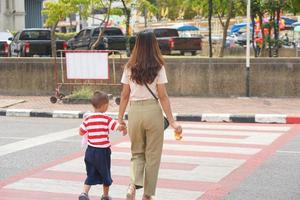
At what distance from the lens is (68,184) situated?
744 cm

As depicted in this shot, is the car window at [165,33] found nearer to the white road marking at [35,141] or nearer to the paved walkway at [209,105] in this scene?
the paved walkway at [209,105]

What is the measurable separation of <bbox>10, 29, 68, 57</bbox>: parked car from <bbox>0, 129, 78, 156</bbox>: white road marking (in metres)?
13.8

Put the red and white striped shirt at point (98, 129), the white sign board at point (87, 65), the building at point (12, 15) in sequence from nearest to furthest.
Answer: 1. the red and white striped shirt at point (98, 129)
2. the white sign board at point (87, 65)
3. the building at point (12, 15)

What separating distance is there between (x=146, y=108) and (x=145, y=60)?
47 cm

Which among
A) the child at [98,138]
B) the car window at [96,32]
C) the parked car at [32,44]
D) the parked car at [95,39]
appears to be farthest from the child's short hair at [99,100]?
the car window at [96,32]

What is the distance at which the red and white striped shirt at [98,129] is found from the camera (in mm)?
6230

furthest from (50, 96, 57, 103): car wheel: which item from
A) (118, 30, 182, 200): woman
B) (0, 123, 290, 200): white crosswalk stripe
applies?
(118, 30, 182, 200): woman

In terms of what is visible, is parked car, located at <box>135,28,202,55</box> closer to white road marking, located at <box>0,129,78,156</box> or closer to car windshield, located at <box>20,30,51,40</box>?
car windshield, located at <box>20,30,51,40</box>

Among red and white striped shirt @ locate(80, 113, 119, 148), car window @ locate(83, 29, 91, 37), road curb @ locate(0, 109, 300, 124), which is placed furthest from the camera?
car window @ locate(83, 29, 91, 37)

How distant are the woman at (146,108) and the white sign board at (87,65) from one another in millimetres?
9678

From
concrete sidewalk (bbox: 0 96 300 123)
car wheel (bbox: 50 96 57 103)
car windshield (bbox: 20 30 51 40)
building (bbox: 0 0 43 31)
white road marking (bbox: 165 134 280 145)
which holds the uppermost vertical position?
building (bbox: 0 0 43 31)

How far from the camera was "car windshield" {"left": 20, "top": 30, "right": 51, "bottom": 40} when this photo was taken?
89.5ft

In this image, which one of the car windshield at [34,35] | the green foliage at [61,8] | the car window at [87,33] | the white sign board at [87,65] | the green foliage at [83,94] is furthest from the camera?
the car window at [87,33]

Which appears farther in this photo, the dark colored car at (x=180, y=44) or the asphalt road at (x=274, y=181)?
the dark colored car at (x=180, y=44)
